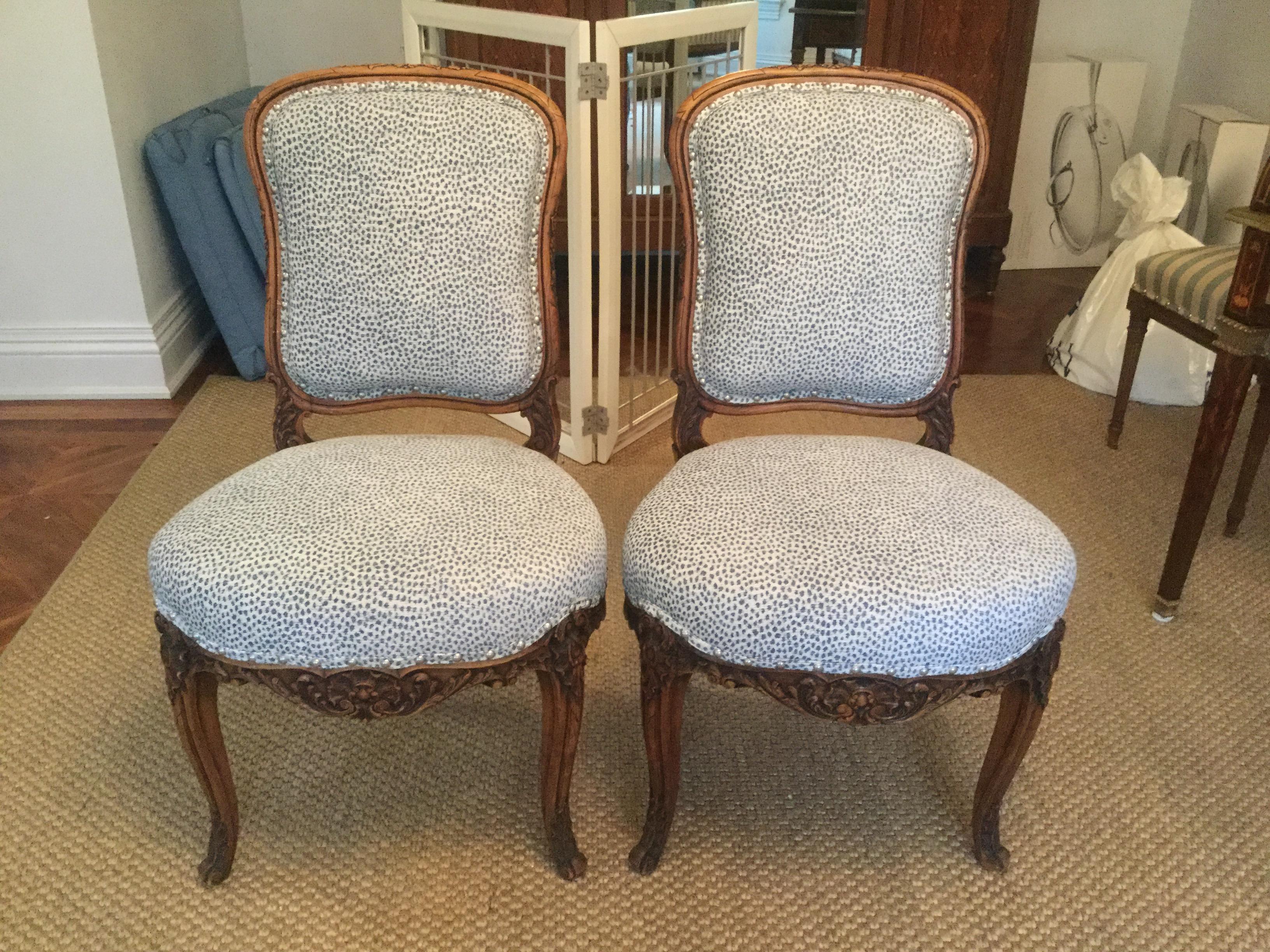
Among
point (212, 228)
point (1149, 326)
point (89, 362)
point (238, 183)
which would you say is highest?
point (238, 183)

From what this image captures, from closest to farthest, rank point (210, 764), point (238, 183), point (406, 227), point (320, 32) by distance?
1. point (210, 764)
2. point (406, 227)
3. point (238, 183)
4. point (320, 32)

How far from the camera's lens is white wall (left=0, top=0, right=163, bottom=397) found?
7.55 feet

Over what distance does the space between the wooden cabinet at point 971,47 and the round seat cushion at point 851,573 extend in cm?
214

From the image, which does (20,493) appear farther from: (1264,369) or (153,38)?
(1264,369)

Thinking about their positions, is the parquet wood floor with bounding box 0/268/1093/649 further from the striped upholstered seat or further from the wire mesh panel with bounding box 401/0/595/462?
the wire mesh panel with bounding box 401/0/595/462

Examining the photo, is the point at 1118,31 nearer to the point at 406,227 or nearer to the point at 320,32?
the point at 320,32

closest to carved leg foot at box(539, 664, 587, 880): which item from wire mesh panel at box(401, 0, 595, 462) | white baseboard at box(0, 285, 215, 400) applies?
wire mesh panel at box(401, 0, 595, 462)

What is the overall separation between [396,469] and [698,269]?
0.49 m

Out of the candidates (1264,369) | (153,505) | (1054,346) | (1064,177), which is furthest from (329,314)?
(1064,177)

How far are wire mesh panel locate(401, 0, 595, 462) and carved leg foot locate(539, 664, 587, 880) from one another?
71 centimetres

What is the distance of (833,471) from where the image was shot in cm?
128

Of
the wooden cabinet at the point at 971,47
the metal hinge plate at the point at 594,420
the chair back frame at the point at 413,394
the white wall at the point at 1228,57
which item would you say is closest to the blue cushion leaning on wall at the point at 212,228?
the metal hinge plate at the point at 594,420

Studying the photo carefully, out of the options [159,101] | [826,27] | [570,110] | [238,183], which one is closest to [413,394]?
[570,110]

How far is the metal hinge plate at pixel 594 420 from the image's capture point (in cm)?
226
